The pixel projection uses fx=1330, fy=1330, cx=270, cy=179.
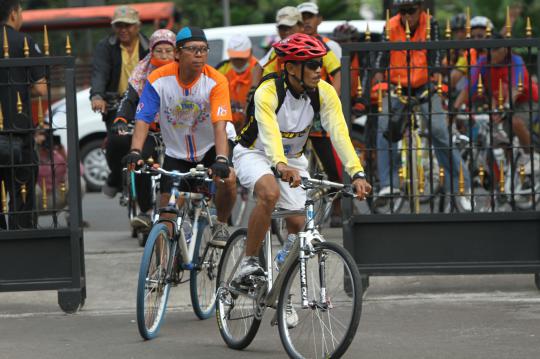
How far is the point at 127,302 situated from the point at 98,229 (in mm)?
3798

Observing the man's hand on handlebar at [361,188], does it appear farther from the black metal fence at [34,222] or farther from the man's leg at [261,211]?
the black metal fence at [34,222]

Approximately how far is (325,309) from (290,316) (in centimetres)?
30

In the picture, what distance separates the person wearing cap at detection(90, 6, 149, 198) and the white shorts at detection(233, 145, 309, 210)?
12.4ft

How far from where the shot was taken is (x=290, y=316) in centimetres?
688

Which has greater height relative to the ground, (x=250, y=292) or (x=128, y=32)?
(x=128, y=32)

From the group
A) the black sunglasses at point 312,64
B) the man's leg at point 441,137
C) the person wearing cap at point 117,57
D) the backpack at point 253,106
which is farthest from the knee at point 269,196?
the person wearing cap at point 117,57

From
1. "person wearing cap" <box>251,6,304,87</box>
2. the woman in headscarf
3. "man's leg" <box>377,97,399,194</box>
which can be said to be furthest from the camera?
"person wearing cap" <box>251,6,304,87</box>

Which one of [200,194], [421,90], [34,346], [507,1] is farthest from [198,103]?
[507,1]

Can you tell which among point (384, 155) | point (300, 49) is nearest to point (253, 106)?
point (300, 49)

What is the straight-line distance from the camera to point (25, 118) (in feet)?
29.2

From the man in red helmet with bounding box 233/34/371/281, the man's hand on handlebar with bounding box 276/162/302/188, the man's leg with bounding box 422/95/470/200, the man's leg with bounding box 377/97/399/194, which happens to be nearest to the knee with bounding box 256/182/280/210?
the man in red helmet with bounding box 233/34/371/281

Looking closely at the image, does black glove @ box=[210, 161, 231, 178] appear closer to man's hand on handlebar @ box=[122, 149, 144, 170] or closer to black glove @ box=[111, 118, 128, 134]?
man's hand on handlebar @ box=[122, 149, 144, 170]

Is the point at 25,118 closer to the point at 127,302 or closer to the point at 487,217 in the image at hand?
the point at 127,302

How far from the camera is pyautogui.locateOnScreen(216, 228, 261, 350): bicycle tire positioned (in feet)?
24.4
